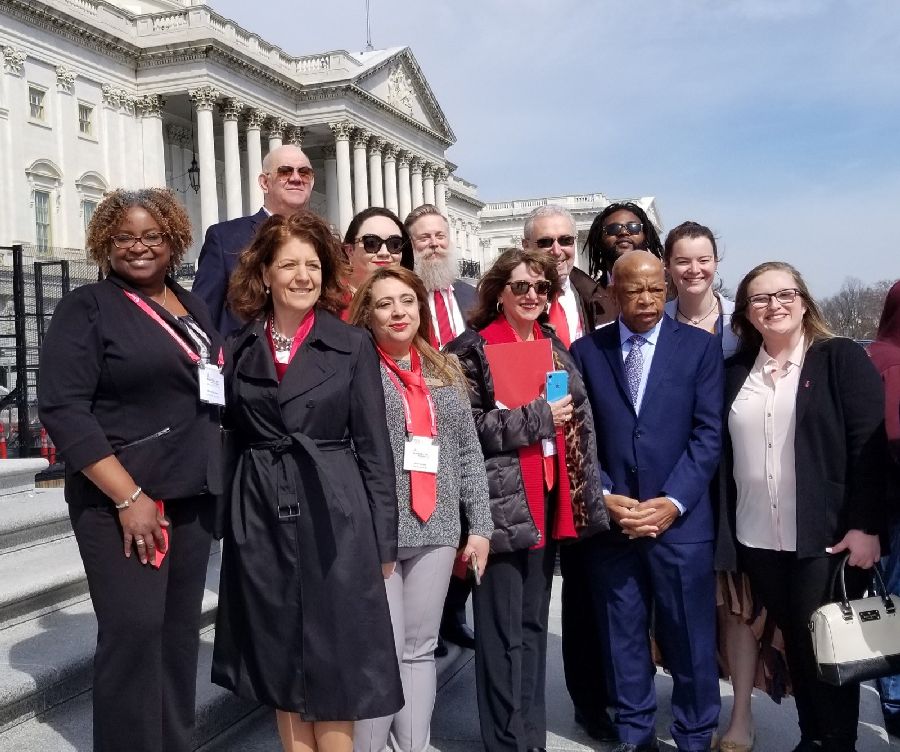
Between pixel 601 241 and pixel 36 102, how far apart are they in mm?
34934

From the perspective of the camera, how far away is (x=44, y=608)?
472cm

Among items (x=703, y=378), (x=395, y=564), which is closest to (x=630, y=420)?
(x=703, y=378)

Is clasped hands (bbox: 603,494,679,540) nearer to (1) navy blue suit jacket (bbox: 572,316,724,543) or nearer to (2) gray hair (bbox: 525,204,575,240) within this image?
(1) navy blue suit jacket (bbox: 572,316,724,543)

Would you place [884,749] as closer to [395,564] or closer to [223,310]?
[395,564]

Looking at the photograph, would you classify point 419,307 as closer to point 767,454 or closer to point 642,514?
point 642,514

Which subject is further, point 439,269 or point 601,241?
point 601,241

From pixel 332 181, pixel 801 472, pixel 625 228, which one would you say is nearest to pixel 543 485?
pixel 801 472

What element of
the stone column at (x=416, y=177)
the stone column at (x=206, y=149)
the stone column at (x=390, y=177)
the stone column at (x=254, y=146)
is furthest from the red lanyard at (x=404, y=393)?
the stone column at (x=416, y=177)

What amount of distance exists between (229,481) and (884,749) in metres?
3.47

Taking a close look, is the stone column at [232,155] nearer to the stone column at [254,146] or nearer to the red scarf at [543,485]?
the stone column at [254,146]

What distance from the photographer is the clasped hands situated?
13.1 feet

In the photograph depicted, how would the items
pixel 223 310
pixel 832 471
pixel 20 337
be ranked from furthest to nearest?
pixel 20 337 < pixel 223 310 < pixel 832 471

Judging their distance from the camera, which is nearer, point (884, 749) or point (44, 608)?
point (884, 749)

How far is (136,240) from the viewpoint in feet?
11.0
